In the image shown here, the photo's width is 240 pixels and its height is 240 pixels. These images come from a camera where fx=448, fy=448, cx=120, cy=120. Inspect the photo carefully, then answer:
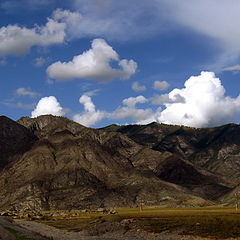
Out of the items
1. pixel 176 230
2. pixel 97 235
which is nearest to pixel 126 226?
pixel 97 235

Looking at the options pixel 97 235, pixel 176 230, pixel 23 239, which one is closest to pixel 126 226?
pixel 97 235

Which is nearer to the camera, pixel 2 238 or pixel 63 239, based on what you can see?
pixel 2 238

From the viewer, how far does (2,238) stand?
60.6 metres

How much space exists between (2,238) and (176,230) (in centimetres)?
3144

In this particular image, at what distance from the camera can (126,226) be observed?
310 feet

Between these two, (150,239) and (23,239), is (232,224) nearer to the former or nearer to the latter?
(150,239)

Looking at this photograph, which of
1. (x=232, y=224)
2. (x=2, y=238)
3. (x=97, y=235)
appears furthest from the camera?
(x=97, y=235)

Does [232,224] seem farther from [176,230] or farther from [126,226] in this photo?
[126,226]

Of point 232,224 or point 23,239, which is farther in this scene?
point 232,224

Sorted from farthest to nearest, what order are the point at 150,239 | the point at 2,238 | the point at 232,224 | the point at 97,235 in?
the point at 97,235, the point at 232,224, the point at 150,239, the point at 2,238

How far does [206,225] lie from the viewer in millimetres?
80750

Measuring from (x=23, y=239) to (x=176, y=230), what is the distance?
91.3 ft

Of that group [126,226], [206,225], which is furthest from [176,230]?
[126,226]

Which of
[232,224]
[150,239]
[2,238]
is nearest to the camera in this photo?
[2,238]
